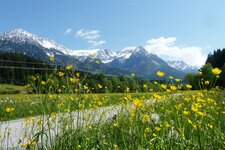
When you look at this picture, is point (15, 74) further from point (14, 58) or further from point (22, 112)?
point (22, 112)

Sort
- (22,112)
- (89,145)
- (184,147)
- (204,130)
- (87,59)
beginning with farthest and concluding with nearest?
(22,112) → (87,59) → (89,145) → (204,130) → (184,147)

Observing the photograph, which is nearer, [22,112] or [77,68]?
[77,68]

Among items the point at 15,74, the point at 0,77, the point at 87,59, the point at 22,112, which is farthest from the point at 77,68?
the point at 15,74

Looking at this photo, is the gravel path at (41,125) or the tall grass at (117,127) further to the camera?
the gravel path at (41,125)

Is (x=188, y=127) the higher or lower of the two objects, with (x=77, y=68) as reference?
lower

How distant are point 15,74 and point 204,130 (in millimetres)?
117028

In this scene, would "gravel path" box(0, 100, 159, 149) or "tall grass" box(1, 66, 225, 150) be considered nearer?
"tall grass" box(1, 66, 225, 150)

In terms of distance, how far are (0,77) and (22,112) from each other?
98968 millimetres

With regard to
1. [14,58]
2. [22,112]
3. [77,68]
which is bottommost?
[22,112]

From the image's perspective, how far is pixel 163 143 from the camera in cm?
315

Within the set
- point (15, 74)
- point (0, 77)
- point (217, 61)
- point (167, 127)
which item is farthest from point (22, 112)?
point (15, 74)

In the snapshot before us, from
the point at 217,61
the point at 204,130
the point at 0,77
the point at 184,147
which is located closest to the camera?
the point at 184,147

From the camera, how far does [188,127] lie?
4500 mm

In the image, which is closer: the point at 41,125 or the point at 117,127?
the point at 117,127
